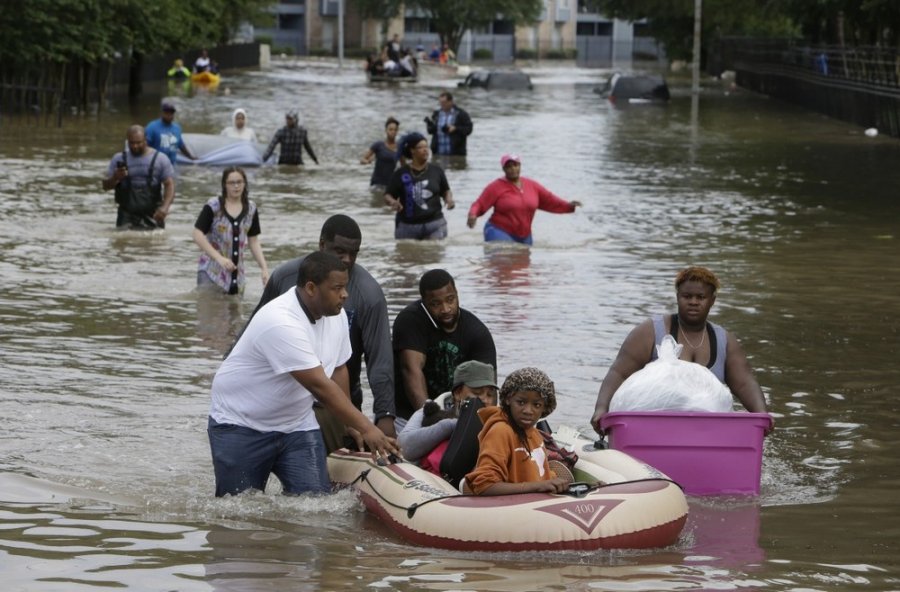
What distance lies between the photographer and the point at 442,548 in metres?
8.51

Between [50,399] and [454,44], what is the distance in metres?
110

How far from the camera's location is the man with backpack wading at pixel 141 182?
2028cm

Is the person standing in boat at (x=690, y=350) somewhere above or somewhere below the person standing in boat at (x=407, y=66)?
below

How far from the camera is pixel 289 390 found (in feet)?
28.1

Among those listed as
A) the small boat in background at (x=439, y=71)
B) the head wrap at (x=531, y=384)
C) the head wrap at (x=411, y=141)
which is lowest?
the head wrap at (x=531, y=384)

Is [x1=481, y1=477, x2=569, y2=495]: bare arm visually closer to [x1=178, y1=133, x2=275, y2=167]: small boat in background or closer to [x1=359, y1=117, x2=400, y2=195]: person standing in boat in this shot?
[x1=359, y1=117, x2=400, y2=195]: person standing in boat

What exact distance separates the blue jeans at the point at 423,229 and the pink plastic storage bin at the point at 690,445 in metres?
11.2

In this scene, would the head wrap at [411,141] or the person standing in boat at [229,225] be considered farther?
the head wrap at [411,141]

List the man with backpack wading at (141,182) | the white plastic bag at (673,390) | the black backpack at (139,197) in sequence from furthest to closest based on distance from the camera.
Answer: the black backpack at (139,197)
the man with backpack wading at (141,182)
the white plastic bag at (673,390)

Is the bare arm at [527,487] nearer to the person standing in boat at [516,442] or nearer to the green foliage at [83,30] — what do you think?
the person standing in boat at [516,442]

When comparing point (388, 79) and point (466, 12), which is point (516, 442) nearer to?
point (388, 79)

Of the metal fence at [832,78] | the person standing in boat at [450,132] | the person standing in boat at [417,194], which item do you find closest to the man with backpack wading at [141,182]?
the person standing in boat at [417,194]

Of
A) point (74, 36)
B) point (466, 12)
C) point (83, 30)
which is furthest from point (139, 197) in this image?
point (466, 12)

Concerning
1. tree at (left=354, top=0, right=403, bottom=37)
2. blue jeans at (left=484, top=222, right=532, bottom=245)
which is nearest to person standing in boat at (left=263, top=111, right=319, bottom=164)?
blue jeans at (left=484, top=222, right=532, bottom=245)
